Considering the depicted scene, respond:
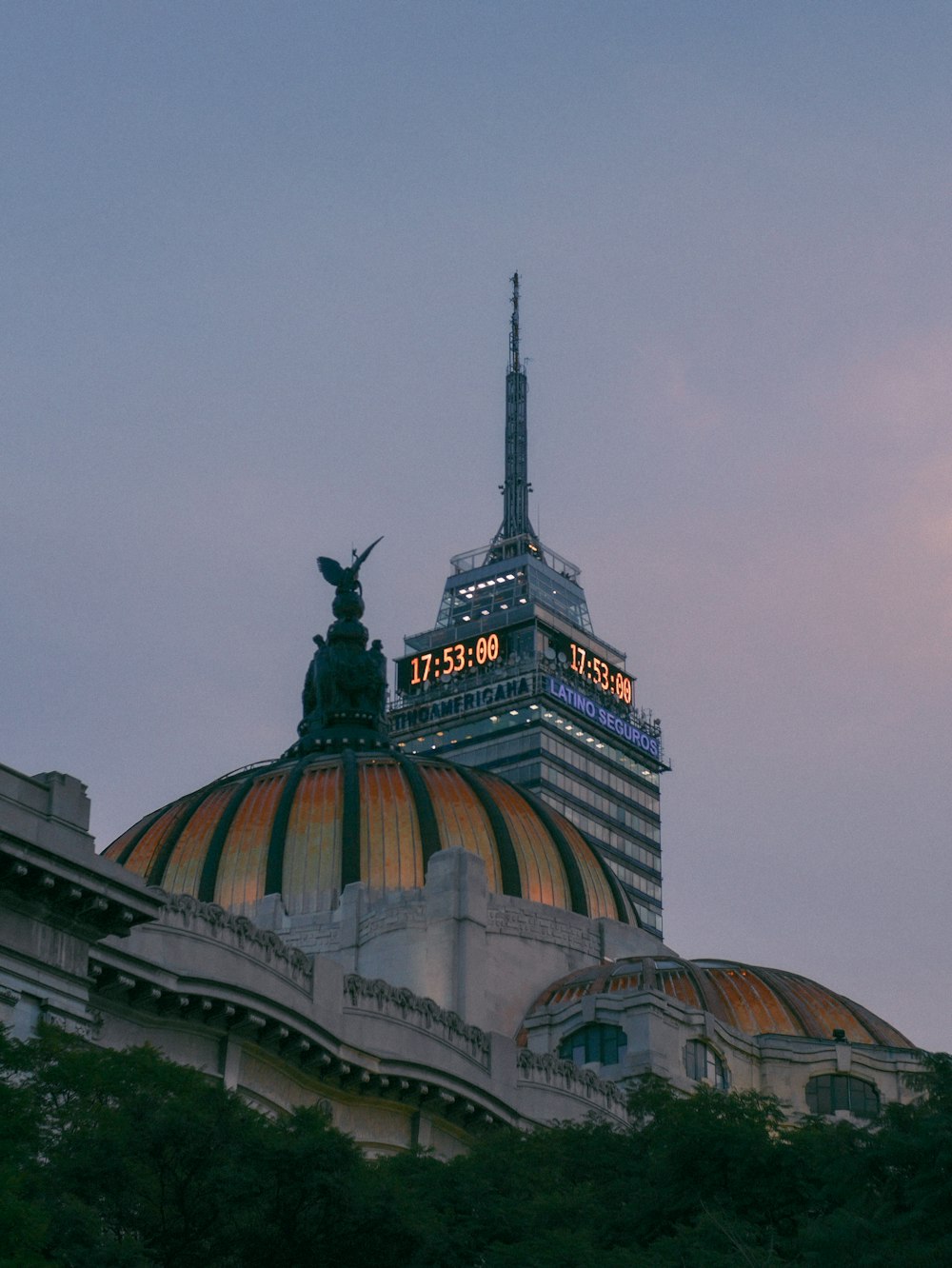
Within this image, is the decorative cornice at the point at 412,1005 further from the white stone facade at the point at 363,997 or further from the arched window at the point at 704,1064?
the arched window at the point at 704,1064

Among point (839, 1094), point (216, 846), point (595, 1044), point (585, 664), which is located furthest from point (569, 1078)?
point (585, 664)

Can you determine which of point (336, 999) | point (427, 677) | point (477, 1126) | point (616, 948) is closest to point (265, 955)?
point (336, 999)

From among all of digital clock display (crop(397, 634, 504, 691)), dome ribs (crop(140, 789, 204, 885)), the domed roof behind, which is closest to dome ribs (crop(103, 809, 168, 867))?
dome ribs (crop(140, 789, 204, 885))

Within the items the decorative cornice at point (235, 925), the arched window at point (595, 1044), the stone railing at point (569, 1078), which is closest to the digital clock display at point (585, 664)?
the arched window at point (595, 1044)

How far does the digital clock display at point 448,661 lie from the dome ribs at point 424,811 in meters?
99.1

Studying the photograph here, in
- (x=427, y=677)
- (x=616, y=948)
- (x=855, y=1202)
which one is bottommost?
(x=855, y=1202)

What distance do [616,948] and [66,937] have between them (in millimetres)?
51400

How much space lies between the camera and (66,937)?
43.2 meters

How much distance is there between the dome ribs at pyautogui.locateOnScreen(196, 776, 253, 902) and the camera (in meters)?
90.6

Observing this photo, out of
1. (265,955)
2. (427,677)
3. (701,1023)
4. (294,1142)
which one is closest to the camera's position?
(294,1142)

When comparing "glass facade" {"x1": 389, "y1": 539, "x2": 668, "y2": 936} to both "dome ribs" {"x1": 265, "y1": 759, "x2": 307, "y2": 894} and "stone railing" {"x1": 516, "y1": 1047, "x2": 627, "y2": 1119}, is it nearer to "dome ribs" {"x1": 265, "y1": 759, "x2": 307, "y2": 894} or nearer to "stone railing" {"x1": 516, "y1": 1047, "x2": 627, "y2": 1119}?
"dome ribs" {"x1": 265, "y1": 759, "x2": 307, "y2": 894}

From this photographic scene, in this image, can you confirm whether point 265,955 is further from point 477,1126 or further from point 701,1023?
point 701,1023

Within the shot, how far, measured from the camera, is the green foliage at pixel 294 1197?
34.8 m

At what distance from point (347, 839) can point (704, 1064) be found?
671 inches
